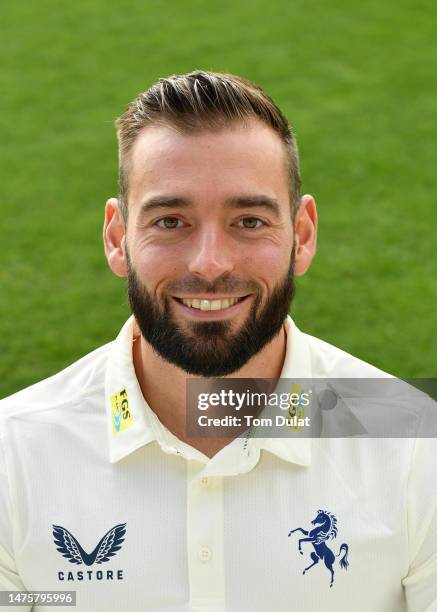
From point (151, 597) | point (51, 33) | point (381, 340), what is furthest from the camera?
point (51, 33)

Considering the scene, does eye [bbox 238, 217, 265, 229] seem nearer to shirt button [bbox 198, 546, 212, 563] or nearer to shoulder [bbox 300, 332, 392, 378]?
shoulder [bbox 300, 332, 392, 378]

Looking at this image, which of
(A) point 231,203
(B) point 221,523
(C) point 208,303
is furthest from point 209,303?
(B) point 221,523

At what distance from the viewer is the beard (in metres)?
2.23

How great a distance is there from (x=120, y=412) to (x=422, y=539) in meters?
0.67

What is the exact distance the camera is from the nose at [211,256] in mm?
2154

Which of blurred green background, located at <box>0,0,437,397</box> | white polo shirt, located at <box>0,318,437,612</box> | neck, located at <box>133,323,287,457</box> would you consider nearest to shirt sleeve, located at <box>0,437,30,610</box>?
white polo shirt, located at <box>0,318,437,612</box>

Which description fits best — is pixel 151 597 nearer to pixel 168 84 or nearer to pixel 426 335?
pixel 168 84

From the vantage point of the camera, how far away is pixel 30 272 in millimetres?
5547

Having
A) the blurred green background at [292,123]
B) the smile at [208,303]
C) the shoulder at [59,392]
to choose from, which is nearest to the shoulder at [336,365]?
the smile at [208,303]

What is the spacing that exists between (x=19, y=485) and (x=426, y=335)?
10.3ft

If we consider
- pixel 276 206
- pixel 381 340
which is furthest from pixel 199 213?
pixel 381 340

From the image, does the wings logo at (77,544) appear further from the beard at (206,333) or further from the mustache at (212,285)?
the mustache at (212,285)

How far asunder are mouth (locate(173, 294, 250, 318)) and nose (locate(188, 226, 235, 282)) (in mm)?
66

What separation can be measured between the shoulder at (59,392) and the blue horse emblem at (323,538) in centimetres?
55
